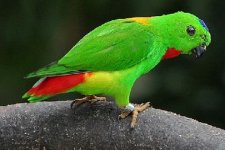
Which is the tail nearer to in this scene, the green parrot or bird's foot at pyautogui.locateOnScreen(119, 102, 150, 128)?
the green parrot

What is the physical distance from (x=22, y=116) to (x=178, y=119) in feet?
1.40

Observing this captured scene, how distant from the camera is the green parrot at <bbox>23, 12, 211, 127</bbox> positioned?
175 cm

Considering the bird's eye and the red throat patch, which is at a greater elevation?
the bird's eye

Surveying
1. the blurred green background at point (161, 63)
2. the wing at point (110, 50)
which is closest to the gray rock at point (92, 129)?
the wing at point (110, 50)

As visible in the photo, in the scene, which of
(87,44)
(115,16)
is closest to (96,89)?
(87,44)

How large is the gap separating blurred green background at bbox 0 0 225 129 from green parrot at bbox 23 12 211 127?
97 centimetres

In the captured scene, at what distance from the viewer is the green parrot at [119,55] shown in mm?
1755

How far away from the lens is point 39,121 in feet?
5.85

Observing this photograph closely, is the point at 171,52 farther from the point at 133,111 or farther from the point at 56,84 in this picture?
the point at 56,84

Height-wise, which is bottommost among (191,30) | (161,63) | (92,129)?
(161,63)

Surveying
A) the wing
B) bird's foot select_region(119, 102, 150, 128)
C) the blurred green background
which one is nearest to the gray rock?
bird's foot select_region(119, 102, 150, 128)

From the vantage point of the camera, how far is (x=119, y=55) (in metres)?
1.79

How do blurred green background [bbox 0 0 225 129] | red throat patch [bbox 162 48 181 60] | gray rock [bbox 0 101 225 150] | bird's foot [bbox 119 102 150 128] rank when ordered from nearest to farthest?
gray rock [bbox 0 101 225 150], bird's foot [bbox 119 102 150 128], red throat patch [bbox 162 48 181 60], blurred green background [bbox 0 0 225 129]

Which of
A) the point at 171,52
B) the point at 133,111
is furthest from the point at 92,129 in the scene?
the point at 171,52
